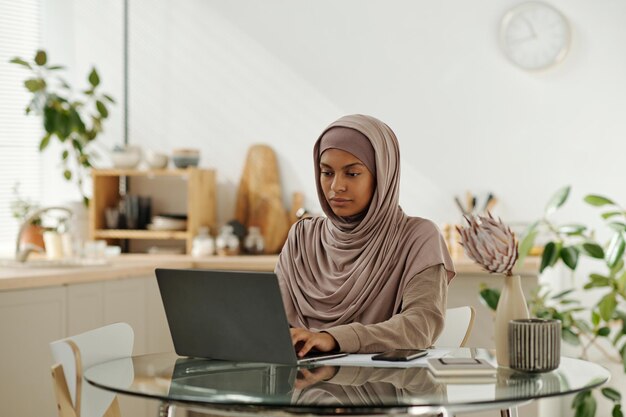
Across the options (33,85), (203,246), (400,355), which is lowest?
(203,246)

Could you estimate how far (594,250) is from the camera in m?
3.83

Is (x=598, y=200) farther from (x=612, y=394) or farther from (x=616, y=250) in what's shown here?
(x=612, y=394)

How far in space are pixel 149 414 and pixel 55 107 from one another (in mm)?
1594

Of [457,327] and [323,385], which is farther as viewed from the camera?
[457,327]

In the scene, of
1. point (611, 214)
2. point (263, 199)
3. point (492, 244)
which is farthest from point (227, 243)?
point (492, 244)

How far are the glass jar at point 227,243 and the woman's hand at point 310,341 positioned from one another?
8.43 ft

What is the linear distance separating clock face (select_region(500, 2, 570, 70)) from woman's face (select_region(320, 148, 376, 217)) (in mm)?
2200

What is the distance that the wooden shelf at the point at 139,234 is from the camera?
15.5 ft

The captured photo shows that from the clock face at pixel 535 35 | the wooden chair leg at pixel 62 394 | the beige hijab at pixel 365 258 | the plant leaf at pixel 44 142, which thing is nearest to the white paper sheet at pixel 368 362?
the beige hijab at pixel 365 258

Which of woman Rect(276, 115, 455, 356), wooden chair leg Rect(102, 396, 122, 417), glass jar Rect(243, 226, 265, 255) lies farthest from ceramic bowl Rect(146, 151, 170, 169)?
wooden chair leg Rect(102, 396, 122, 417)

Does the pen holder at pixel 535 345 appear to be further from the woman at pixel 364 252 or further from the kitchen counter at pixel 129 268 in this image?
the kitchen counter at pixel 129 268

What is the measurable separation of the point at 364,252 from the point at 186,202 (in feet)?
8.80

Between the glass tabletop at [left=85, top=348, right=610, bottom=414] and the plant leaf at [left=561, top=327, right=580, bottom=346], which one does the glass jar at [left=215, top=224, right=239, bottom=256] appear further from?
the glass tabletop at [left=85, top=348, right=610, bottom=414]

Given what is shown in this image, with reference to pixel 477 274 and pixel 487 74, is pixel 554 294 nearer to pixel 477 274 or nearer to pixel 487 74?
pixel 477 274
